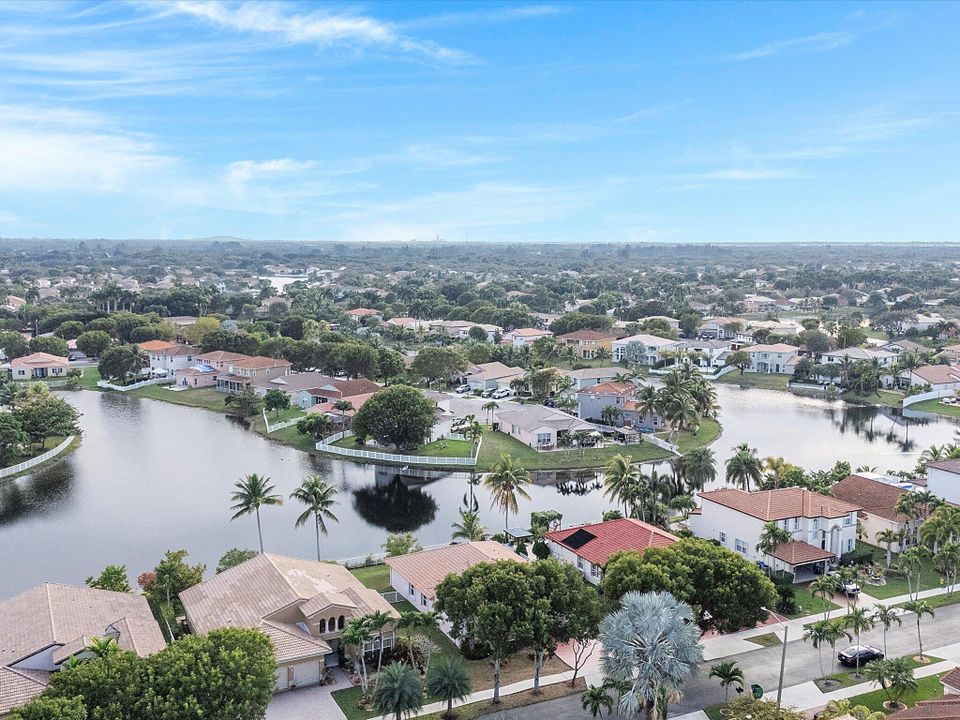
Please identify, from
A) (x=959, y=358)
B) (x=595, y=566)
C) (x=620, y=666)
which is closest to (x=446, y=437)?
(x=595, y=566)

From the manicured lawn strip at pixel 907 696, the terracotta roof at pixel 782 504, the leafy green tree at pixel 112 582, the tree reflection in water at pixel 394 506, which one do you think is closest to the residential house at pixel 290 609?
the leafy green tree at pixel 112 582

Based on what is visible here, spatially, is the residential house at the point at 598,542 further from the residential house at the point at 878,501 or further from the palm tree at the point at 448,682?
the residential house at the point at 878,501

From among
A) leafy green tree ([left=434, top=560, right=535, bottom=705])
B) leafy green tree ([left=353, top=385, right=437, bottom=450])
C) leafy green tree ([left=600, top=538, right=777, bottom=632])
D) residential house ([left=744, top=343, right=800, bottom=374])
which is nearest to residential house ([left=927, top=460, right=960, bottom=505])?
leafy green tree ([left=600, top=538, right=777, bottom=632])

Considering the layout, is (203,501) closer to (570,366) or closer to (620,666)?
(620,666)

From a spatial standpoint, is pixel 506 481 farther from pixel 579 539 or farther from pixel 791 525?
pixel 791 525

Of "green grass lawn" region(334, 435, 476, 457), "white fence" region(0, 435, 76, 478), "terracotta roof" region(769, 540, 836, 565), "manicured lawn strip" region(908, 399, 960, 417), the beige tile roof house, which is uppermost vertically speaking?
the beige tile roof house

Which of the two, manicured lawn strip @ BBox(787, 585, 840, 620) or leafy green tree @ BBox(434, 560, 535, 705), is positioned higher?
leafy green tree @ BBox(434, 560, 535, 705)

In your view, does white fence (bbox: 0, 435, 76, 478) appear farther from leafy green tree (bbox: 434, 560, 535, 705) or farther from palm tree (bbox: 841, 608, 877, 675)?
palm tree (bbox: 841, 608, 877, 675)
